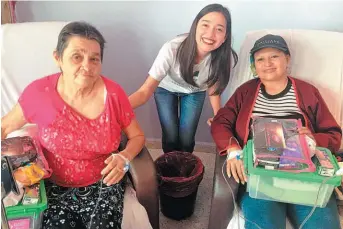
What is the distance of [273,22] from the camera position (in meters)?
2.07

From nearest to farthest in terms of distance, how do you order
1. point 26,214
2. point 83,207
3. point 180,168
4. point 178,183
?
point 26,214, point 83,207, point 178,183, point 180,168

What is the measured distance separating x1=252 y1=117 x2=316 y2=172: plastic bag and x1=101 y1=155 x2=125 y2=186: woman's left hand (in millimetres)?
489

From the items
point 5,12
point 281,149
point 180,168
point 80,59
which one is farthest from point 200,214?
point 5,12

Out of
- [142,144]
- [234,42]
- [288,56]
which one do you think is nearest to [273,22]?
[234,42]

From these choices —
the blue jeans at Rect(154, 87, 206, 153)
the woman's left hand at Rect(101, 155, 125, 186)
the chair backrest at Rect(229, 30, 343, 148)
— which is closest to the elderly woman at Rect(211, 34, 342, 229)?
the chair backrest at Rect(229, 30, 343, 148)

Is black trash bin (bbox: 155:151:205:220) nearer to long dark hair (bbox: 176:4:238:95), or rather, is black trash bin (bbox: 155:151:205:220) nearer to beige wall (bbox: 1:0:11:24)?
long dark hair (bbox: 176:4:238:95)

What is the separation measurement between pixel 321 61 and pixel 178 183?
89 centimetres

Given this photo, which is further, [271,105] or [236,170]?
[271,105]

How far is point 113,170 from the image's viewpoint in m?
1.40

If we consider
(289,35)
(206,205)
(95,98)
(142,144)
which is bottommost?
(206,205)

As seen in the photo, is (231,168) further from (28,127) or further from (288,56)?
(28,127)

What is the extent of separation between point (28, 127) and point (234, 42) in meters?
1.20

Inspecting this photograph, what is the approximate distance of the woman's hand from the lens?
146 cm

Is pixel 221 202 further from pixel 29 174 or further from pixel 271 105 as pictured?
pixel 29 174
